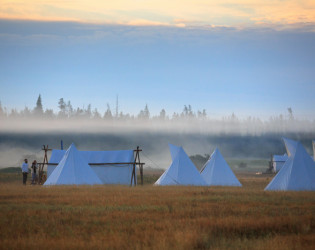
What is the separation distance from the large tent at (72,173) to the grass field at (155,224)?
45.4 feet

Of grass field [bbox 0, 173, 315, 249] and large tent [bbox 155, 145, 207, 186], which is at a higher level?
large tent [bbox 155, 145, 207, 186]

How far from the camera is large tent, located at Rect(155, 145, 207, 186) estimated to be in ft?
119

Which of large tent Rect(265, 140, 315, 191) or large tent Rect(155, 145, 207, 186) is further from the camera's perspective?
large tent Rect(155, 145, 207, 186)

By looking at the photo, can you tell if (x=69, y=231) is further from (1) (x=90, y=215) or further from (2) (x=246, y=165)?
(2) (x=246, y=165)

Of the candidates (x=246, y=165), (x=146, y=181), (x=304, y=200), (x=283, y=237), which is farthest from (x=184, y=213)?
(x=246, y=165)

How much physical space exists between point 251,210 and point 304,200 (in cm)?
507

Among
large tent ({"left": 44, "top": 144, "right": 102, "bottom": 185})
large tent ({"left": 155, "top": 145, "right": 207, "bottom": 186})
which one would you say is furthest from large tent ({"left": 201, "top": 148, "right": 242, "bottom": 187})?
large tent ({"left": 44, "top": 144, "right": 102, "bottom": 185})

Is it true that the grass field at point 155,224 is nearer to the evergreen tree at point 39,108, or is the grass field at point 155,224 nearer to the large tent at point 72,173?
the large tent at point 72,173

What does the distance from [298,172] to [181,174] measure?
368 inches

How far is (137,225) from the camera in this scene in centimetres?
1409

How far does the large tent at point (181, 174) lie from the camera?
36.3 m

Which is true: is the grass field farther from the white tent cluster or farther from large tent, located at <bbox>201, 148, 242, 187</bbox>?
large tent, located at <bbox>201, 148, 242, 187</bbox>

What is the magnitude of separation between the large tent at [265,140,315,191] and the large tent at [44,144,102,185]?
511 inches

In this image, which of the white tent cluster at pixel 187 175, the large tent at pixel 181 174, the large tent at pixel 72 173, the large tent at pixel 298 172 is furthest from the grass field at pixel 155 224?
the white tent cluster at pixel 187 175
